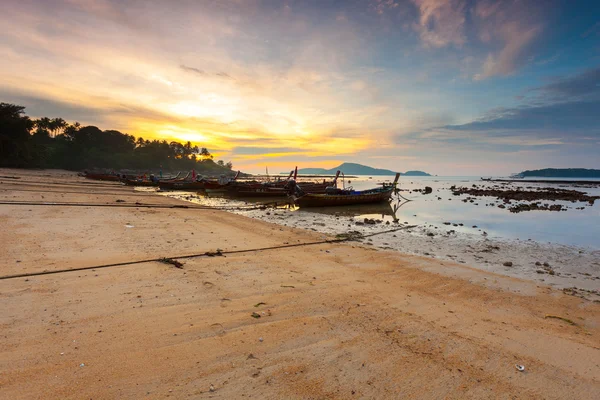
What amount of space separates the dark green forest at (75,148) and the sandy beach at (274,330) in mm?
71191

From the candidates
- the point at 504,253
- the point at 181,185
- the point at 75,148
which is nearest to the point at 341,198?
the point at 504,253

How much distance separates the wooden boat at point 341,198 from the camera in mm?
24656

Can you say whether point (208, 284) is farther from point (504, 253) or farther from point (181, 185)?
point (181, 185)

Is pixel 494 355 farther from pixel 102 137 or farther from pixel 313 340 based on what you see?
pixel 102 137

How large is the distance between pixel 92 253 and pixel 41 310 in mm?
3345

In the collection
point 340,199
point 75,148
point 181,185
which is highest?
point 75,148

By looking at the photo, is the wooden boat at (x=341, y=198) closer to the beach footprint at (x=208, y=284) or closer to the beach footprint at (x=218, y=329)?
the beach footprint at (x=208, y=284)

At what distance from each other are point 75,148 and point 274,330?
394 ft

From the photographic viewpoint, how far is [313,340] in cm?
384

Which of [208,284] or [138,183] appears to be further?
[138,183]

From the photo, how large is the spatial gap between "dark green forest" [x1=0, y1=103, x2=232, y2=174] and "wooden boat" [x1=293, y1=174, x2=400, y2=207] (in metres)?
64.9

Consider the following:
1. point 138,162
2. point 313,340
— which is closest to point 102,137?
point 138,162

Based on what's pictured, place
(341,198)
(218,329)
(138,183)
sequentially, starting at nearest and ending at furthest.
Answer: (218,329) < (341,198) < (138,183)

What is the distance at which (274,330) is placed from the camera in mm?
4043
